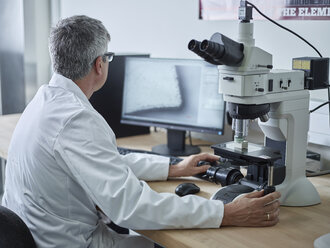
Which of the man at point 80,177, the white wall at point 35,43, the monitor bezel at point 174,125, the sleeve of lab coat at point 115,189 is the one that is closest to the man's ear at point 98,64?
the man at point 80,177

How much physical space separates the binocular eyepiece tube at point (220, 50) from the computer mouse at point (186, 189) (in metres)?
0.45

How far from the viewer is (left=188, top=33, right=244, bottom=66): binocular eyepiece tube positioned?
131 centimetres

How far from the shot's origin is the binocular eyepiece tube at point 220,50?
1311mm

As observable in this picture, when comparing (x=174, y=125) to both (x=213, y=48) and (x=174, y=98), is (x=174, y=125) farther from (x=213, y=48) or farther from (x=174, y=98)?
(x=213, y=48)

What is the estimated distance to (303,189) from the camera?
60.7 inches

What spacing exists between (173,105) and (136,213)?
3.29 ft

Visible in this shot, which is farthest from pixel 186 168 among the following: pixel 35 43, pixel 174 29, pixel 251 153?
pixel 35 43

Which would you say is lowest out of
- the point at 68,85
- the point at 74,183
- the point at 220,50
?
the point at 74,183

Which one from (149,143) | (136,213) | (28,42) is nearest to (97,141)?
(136,213)

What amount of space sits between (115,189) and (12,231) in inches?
12.3

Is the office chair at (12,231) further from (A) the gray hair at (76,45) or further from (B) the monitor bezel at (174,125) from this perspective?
(B) the monitor bezel at (174,125)

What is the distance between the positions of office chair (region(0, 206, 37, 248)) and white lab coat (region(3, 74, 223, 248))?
0.30 ft

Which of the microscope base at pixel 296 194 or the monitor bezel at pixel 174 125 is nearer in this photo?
the microscope base at pixel 296 194

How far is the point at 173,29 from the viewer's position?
8.51 feet
